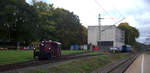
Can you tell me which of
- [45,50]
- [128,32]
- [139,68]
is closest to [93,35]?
[128,32]

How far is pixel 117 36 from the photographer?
9406 centimetres

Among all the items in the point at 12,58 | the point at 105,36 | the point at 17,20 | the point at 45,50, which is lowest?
the point at 12,58

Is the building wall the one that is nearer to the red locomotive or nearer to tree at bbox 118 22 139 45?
tree at bbox 118 22 139 45

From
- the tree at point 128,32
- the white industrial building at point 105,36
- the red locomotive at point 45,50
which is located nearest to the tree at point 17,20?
the red locomotive at point 45,50

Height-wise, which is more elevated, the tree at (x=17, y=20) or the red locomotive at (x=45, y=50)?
the tree at (x=17, y=20)

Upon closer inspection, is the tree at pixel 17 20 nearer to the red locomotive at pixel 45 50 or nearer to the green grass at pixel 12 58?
the green grass at pixel 12 58

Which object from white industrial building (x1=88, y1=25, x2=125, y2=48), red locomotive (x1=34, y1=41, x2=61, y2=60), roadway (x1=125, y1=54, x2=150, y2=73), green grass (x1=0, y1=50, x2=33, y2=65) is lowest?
roadway (x1=125, y1=54, x2=150, y2=73)

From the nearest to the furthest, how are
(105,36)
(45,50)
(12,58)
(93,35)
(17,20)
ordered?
(12,58), (45,50), (17,20), (105,36), (93,35)

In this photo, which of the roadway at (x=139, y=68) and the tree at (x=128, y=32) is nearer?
the roadway at (x=139, y=68)

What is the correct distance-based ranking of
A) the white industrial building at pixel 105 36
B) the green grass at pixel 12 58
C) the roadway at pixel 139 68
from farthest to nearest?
the white industrial building at pixel 105 36
the green grass at pixel 12 58
the roadway at pixel 139 68

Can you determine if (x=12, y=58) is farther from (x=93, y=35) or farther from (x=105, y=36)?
(x=93, y=35)

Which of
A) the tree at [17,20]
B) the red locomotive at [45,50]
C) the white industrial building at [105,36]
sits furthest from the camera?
the white industrial building at [105,36]

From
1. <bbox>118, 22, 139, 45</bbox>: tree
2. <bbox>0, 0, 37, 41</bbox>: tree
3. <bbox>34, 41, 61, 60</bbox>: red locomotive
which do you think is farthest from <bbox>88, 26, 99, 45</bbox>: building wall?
<bbox>34, 41, 61, 60</bbox>: red locomotive

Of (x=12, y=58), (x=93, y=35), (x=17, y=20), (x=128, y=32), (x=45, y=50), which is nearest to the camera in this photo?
(x=12, y=58)
